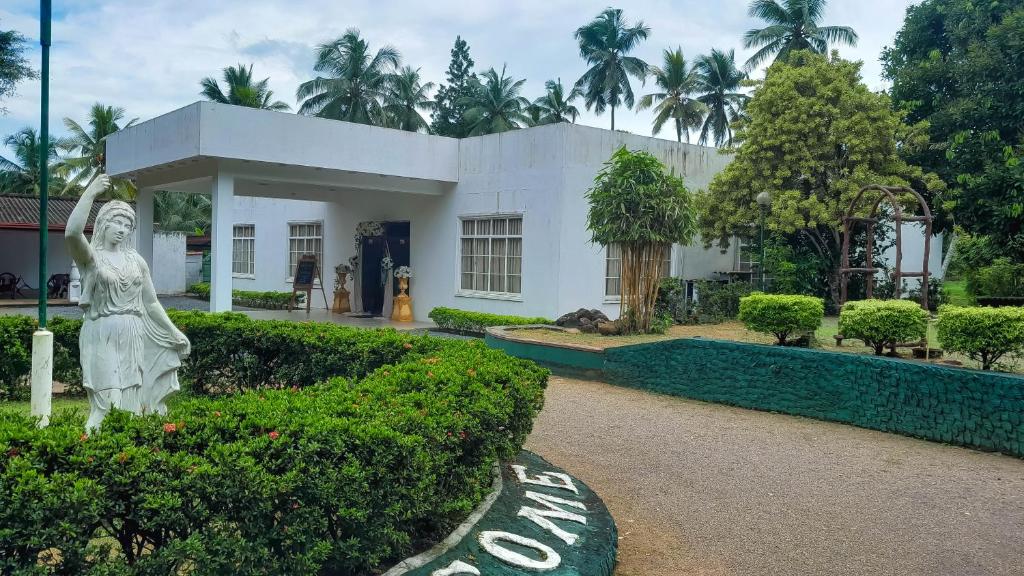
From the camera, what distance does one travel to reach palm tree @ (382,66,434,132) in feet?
116

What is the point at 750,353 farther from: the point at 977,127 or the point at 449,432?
the point at 977,127

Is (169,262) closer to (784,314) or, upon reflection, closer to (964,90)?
(784,314)

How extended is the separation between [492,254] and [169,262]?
626 inches

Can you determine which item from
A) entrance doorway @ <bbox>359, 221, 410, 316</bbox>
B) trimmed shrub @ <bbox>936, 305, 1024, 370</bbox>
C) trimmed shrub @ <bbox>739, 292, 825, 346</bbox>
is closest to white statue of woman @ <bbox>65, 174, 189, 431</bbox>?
trimmed shrub @ <bbox>936, 305, 1024, 370</bbox>

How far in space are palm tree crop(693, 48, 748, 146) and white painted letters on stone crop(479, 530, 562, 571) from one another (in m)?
33.9

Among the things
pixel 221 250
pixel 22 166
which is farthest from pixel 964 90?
pixel 22 166

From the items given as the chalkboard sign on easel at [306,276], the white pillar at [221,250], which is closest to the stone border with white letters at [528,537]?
the white pillar at [221,250]

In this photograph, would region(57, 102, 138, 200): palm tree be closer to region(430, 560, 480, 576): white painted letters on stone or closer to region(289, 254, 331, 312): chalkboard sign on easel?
region(289, 254, 331, 312): chalkboard sign on easel

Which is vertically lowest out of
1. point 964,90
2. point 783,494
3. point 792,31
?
point 783,494

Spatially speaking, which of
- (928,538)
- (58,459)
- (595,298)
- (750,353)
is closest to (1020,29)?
(595,298)

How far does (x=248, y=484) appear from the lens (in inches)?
111

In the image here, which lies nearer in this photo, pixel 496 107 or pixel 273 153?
pixel 273 153

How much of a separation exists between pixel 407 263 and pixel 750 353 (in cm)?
1048

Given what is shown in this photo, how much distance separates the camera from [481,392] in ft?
14.8
